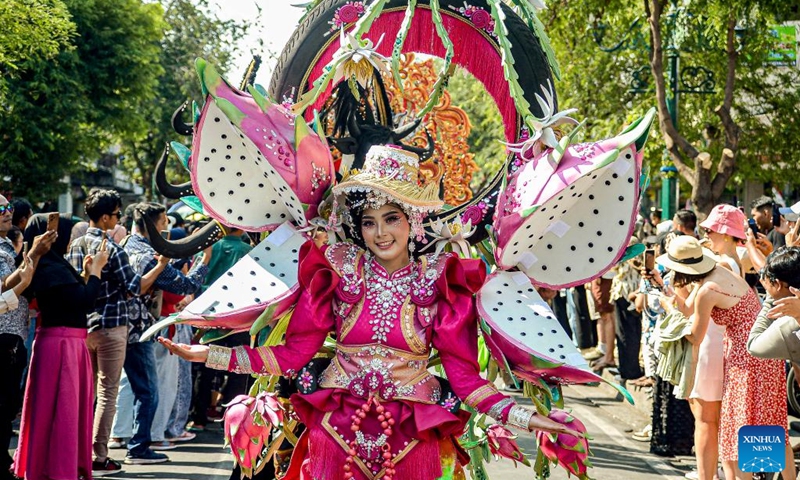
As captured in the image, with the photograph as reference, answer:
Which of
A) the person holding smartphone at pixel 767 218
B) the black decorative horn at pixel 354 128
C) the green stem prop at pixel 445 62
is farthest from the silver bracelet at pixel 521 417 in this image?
the person holding smartphone at pixel 767 218

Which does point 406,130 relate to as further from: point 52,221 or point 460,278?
point 52,221

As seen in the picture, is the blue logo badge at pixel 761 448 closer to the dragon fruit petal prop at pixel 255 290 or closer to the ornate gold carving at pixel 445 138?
the ornate gold carving at pixel 445 138

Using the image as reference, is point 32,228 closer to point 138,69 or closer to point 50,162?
point 50,162

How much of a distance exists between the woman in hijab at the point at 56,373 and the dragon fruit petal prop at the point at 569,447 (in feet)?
12.4

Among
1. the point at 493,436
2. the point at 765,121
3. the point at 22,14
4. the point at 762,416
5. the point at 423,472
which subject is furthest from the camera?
the point at 765,121

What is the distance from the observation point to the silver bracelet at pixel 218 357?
14.6 feet

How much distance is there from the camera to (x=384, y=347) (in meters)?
4.59

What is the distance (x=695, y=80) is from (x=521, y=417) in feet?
45.3

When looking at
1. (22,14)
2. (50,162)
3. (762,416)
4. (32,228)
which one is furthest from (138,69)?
(762,416)

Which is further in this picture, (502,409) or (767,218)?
(767,218)

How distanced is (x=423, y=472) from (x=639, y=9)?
10.6 metres

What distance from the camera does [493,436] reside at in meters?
5.05

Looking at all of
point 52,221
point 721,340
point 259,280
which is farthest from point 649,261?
point 52,221

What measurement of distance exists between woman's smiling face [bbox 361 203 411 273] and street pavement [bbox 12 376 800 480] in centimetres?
369
